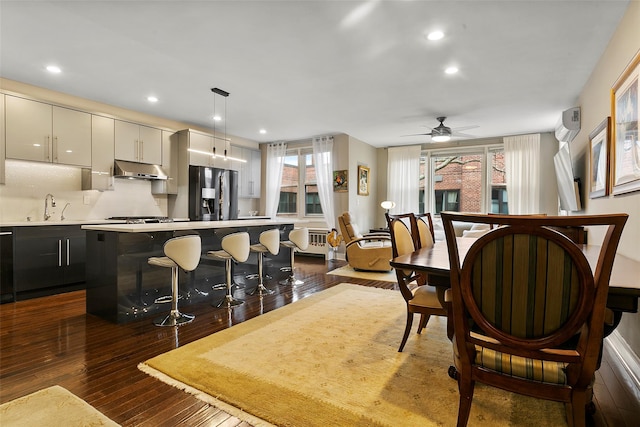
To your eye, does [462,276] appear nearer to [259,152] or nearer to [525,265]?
[525,265]

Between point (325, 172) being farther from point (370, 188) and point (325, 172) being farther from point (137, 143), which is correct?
point (137, 143)

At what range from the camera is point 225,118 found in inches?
222

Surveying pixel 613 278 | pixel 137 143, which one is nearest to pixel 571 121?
pixel 613 278

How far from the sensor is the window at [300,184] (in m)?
7.49

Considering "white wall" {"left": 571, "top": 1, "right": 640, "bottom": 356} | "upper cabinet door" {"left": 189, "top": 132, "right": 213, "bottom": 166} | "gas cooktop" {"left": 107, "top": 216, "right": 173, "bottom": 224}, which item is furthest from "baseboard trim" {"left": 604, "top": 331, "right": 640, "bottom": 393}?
"upper cabinet door" {"left": 189, "top": 132, "right": 213, "bottom": 166}

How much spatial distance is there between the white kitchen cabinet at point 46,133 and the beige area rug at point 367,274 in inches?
163

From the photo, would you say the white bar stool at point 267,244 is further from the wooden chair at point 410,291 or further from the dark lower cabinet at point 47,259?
the dark lower cabinet at point 47,259

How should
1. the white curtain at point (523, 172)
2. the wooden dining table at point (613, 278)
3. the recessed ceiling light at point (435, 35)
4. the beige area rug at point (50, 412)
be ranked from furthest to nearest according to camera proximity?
the white curtain at point (523, 172) < the recessed ceiling light at point (435, 35) < the beige area rug at point (50, 412) < the wooden dining table at point (613, 278)

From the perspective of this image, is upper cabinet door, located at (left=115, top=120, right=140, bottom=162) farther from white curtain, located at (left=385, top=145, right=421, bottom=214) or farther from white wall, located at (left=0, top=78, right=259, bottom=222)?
white curtain, located at (left=385, top=145, right=421, bottom=214)

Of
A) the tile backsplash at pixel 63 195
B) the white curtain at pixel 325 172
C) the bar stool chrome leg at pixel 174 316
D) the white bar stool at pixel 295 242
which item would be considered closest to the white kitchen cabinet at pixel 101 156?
the tile backsplash at pixel 63 195

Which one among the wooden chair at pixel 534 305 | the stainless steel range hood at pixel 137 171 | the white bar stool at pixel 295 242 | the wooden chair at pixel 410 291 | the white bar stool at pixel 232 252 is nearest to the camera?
the wooden chair at pixel 534 305

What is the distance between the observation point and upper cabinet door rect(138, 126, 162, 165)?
17.3 ft

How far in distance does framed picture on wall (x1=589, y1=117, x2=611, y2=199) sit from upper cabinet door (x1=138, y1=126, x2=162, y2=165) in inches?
234

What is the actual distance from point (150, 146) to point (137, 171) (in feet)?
1.91
